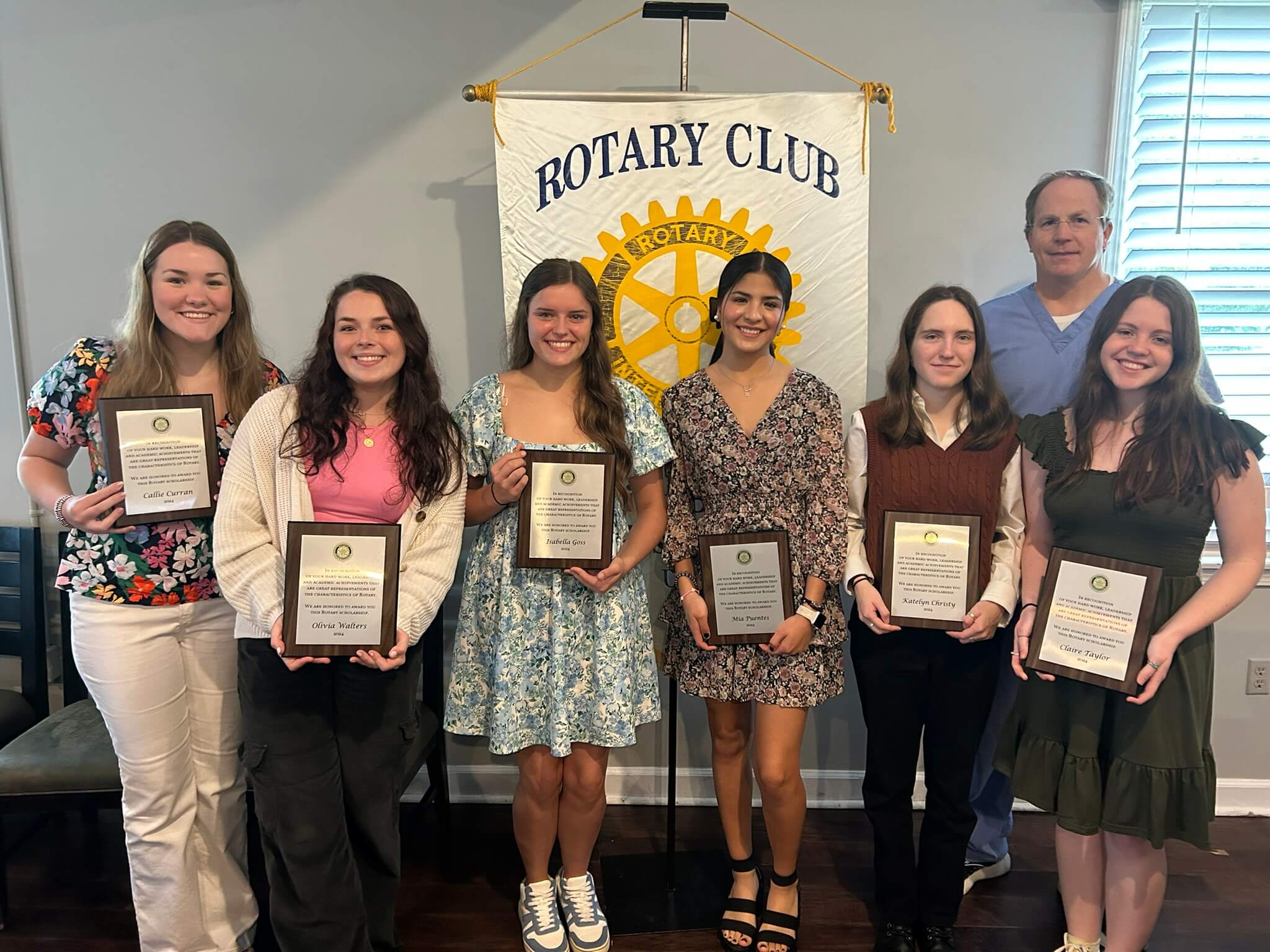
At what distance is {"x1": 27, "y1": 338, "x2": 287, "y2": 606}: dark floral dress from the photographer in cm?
175

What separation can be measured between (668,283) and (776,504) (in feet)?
2.61

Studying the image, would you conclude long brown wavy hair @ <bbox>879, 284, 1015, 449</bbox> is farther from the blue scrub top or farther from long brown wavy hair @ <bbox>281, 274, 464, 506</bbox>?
long brown wavy hair @ <bbox>281, 274, 464, 506</bbox>

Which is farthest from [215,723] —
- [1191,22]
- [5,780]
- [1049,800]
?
[1191,22]

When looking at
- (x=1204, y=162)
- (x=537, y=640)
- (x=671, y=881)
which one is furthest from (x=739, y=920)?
(x=1204, y=162)

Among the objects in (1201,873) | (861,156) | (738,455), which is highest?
(861,156)

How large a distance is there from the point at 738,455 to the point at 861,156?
1.04 metres

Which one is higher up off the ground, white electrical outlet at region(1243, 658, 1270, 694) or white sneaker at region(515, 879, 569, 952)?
white electrical outlet at region(1243, 658, 1270, 694)

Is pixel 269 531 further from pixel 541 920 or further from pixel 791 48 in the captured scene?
pixel 791 48

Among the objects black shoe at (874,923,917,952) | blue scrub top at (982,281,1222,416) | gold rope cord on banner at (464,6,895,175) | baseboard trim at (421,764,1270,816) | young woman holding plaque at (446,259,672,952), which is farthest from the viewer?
baseboard trim at (421,764,1270,816)

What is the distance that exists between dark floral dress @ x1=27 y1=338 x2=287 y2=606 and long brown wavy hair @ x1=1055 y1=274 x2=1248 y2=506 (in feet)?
6.52

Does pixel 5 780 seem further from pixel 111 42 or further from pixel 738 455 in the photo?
pixel 111 42

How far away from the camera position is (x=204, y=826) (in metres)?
1.88

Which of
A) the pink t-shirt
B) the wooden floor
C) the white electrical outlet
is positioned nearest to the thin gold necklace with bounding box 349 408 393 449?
the pink t-shirt

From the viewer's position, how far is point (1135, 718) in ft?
5.51
